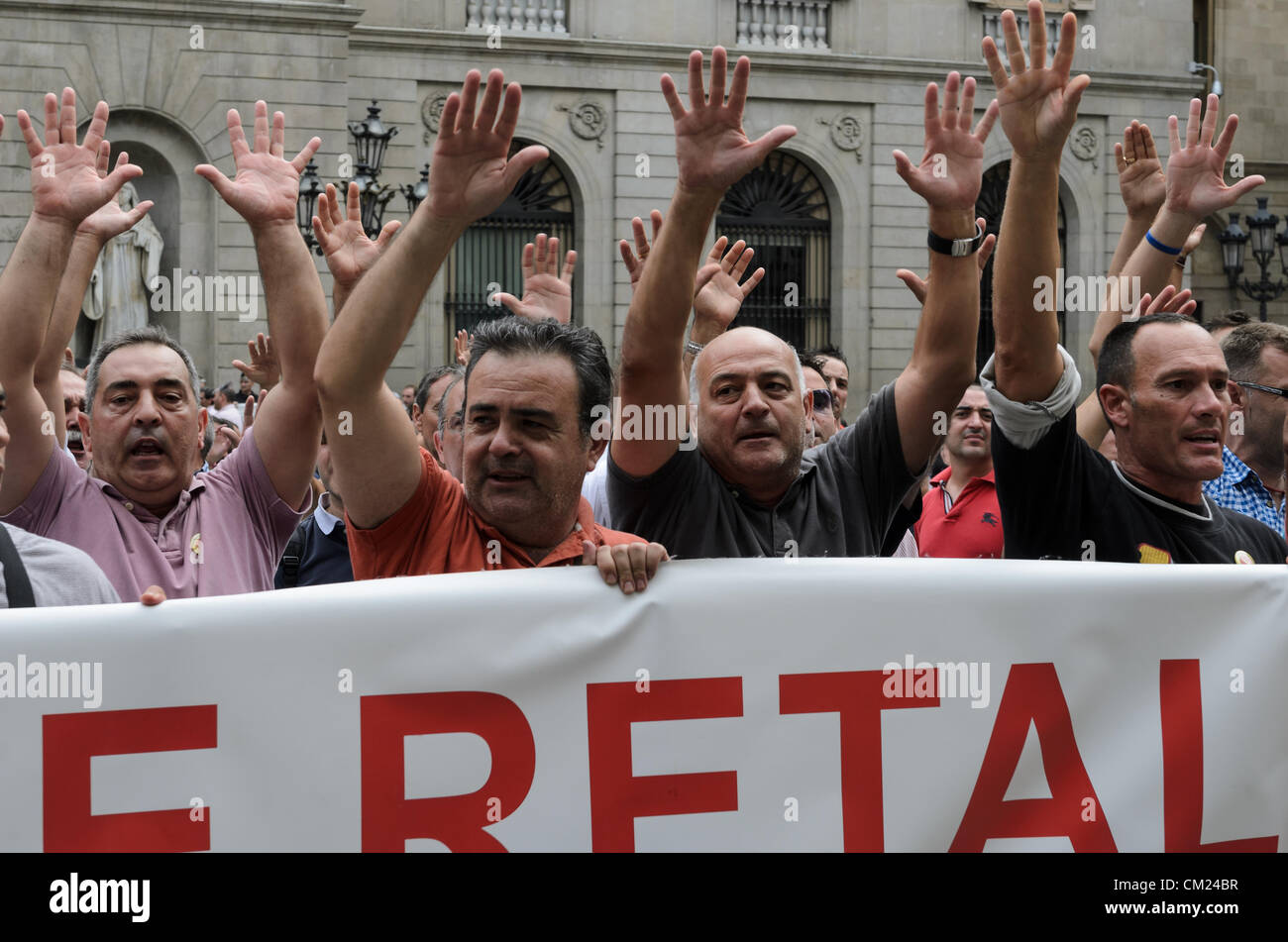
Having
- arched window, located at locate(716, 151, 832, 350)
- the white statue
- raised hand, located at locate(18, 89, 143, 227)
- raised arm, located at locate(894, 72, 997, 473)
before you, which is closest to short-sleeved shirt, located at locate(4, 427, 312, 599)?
raised hand, located at locate(18, 89, 143, 227)

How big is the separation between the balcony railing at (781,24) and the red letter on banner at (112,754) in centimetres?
2200

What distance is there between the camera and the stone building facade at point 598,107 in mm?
19375

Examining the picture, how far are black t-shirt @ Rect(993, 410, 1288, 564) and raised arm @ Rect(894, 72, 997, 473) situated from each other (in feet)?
0.76

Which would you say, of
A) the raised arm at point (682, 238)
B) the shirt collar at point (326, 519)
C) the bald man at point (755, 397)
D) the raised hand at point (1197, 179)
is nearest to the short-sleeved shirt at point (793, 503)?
the bald man at point (755, 397)

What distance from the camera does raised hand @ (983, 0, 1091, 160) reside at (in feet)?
11.4

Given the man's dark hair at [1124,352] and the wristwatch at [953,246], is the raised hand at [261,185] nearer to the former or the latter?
the wristwatch at [953,246]

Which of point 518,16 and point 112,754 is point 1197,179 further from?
point 518,16

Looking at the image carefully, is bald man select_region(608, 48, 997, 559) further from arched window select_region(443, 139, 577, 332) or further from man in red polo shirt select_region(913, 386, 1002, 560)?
arched window select_region(443, 139, 577, 332)

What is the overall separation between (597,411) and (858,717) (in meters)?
0.94

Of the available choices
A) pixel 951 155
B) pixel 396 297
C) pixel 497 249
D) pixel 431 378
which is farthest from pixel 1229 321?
pixel 497 249

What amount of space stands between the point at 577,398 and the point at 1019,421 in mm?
1079
